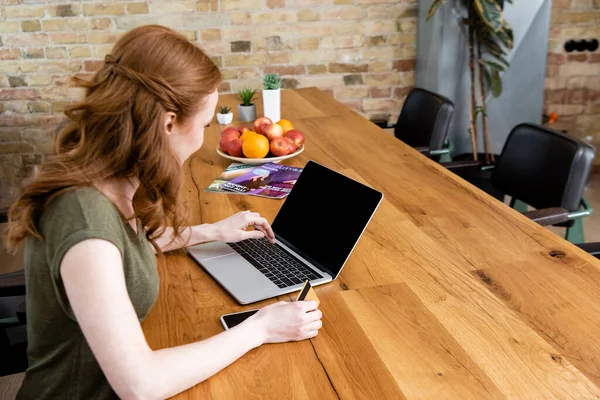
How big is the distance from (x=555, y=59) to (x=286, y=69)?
177cm

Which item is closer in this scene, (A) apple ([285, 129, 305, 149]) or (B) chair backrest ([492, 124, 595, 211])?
(B) chair backrest ([492, 124, 595, 211])

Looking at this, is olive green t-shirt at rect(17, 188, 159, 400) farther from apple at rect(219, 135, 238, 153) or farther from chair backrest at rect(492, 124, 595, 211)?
chair backrest at rect(492, 124, 595, 211)

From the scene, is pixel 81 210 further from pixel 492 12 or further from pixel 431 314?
pixel 492 12

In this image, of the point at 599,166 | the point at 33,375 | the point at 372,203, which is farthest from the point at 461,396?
the point at 599,166

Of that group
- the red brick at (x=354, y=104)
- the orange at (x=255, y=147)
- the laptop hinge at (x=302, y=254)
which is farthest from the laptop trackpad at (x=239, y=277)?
the red brick at (x=354, y=104)

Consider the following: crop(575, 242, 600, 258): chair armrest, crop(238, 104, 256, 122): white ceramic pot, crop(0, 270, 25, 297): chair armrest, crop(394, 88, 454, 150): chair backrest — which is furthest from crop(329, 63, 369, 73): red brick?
crop(0, 270, 25, 297): chair armrest

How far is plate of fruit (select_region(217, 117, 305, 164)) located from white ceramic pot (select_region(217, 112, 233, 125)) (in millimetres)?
488

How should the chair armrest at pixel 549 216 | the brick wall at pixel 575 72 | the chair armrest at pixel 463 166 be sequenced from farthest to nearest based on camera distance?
1. the brick wall at pixel 575 72
2. the chair armrest at pixel 463 166
3. the chair armrest at pixel 549 216

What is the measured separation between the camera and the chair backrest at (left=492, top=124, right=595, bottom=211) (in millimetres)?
2004

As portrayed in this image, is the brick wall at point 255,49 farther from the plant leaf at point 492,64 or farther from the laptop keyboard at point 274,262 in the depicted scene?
the laptop keyboard at point 274,262

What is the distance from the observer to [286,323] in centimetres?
114

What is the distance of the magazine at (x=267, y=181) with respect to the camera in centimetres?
191


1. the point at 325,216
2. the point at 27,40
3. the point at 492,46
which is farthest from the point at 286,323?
the point at 27,40

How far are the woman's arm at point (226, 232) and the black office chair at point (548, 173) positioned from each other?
823 millimetres
